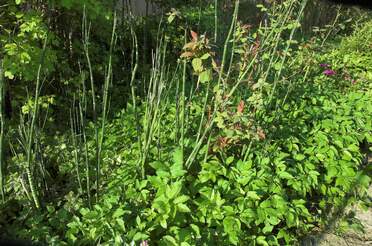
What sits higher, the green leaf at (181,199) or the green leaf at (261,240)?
the green leaf at (181,199)

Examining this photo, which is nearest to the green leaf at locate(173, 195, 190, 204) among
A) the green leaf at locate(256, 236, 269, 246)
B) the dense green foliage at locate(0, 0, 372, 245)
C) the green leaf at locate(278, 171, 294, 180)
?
the dense green foliage at locate(0, 0, 372, 245)

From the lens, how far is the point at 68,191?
8.90ft

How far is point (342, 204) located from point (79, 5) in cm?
252

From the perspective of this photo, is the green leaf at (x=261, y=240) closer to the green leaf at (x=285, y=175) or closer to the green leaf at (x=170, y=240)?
the green leaf at (x=285, y=175)

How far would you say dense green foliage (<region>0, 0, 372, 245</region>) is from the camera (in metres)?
2.27

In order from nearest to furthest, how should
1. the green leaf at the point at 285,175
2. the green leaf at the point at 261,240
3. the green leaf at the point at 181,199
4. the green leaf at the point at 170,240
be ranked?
the green leaf at the point at 170,240 < the green leaf at the point at 181,199 < the green leaf at the point at 261,240 < the green leaf at the point at 285,175

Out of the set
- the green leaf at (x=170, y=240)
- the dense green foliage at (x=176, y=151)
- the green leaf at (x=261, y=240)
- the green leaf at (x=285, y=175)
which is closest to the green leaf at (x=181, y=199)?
the dense green foliage at (x=176, y=151)

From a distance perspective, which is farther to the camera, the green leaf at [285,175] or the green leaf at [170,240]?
the green leaf at [285,175]

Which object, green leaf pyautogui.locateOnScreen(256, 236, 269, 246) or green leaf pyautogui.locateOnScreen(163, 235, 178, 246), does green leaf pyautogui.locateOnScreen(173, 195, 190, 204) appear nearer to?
green leaf pyautogui.locateOnScreen(163, 235, 178, 246)

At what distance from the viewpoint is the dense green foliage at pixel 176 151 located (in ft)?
7.46

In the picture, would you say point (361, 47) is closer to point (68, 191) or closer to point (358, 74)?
point (358, 74)

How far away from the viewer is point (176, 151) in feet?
8.27

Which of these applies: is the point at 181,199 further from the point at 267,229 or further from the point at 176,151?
the point at 267,229

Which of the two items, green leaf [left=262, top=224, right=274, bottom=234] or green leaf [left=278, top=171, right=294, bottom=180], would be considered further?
green leaf [left=278, top=171, right=294, bottom=180]
